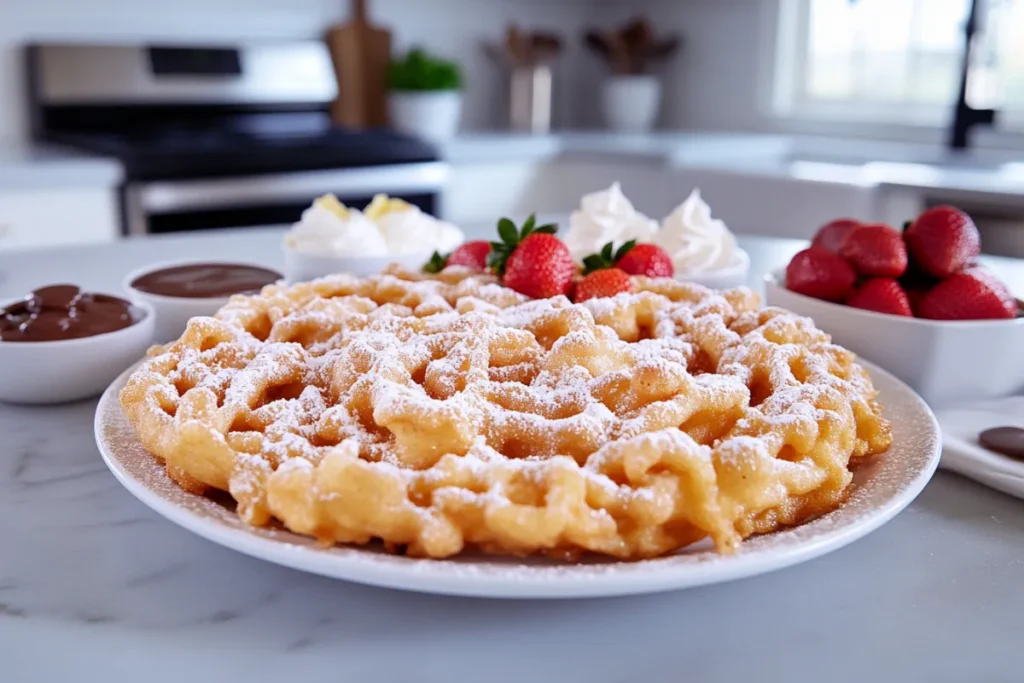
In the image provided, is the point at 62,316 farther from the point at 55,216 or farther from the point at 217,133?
the point at 217,133

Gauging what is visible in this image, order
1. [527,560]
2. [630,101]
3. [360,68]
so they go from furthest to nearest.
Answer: [630,101]
[360,68]
[527,560]

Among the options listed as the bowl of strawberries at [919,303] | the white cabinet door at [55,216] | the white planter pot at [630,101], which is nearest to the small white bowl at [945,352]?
the bowl of strawberries at [919,303]

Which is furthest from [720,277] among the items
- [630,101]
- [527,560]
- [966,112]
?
[630,101]

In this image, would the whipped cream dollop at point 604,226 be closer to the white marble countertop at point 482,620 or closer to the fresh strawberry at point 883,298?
the fresh strawberry at point 883,298

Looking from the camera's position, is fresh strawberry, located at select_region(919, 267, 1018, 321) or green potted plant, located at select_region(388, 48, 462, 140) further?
green potted plant, located at select_region(388, 48, 462, 140)

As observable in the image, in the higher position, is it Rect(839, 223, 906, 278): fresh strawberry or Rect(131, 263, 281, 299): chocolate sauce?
Rect(839, 223, 906, 278): fresh strawberry

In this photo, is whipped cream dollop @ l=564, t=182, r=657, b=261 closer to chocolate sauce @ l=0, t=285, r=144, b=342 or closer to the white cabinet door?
chocolate sauce @ l=0, t=285, r=144, b=342

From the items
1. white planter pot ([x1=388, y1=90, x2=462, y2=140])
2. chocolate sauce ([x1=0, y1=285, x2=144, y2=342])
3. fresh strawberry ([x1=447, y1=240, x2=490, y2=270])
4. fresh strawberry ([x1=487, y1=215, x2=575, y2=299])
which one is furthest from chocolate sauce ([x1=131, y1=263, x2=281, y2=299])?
white planter pot ([x1=388, y1=90, x2=462, y2=140])
